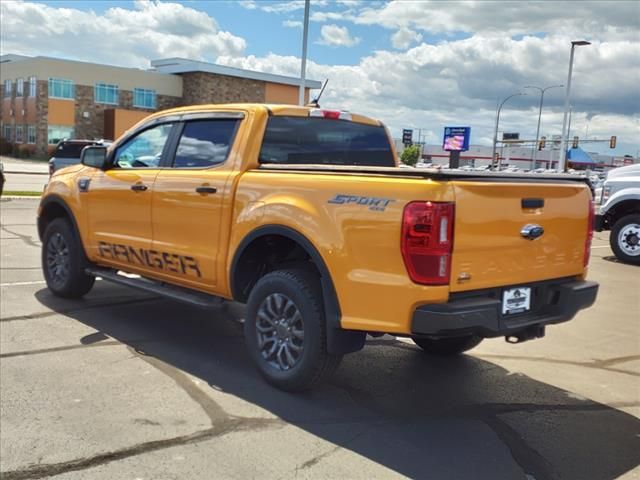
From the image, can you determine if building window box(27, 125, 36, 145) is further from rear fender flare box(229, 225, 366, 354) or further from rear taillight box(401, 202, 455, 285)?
rear taillight box(401, 202, 455, 285)

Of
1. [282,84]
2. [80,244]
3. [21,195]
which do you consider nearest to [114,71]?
[282,84]

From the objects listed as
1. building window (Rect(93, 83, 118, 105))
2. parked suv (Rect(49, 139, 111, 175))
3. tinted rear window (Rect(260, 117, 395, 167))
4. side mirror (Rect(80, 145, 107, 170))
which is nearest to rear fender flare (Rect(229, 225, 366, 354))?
tinted rear window (Rect(260, 117, 395, 167))

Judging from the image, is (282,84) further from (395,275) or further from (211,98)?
(395,275)

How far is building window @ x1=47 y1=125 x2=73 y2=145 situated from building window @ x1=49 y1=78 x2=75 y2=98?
2.58m

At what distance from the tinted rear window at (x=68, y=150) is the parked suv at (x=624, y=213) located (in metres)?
15.2

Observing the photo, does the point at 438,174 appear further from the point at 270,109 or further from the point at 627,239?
the point at 627,239

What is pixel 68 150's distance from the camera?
66.0 ft

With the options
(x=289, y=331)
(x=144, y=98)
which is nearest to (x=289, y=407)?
(x=289, y=331)

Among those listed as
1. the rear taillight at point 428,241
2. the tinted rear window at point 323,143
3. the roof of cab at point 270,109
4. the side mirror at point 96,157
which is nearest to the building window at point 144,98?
the side mirror at point 96,157

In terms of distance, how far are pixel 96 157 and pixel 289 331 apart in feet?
9.91

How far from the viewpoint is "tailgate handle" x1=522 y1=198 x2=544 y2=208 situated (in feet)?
12.7

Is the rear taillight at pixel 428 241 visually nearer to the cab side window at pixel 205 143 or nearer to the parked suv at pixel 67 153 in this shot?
the cab side window at pixel 205 143

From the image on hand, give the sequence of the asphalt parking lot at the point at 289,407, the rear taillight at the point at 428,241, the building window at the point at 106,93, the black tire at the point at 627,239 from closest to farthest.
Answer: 1. the asphalt parking lot at the point at 289,407
2. the rear taillight at the point at 428,241
3. the black tire at the point at 627,239
4. the building window at the point at 106,93

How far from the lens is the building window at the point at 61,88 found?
52031mm
